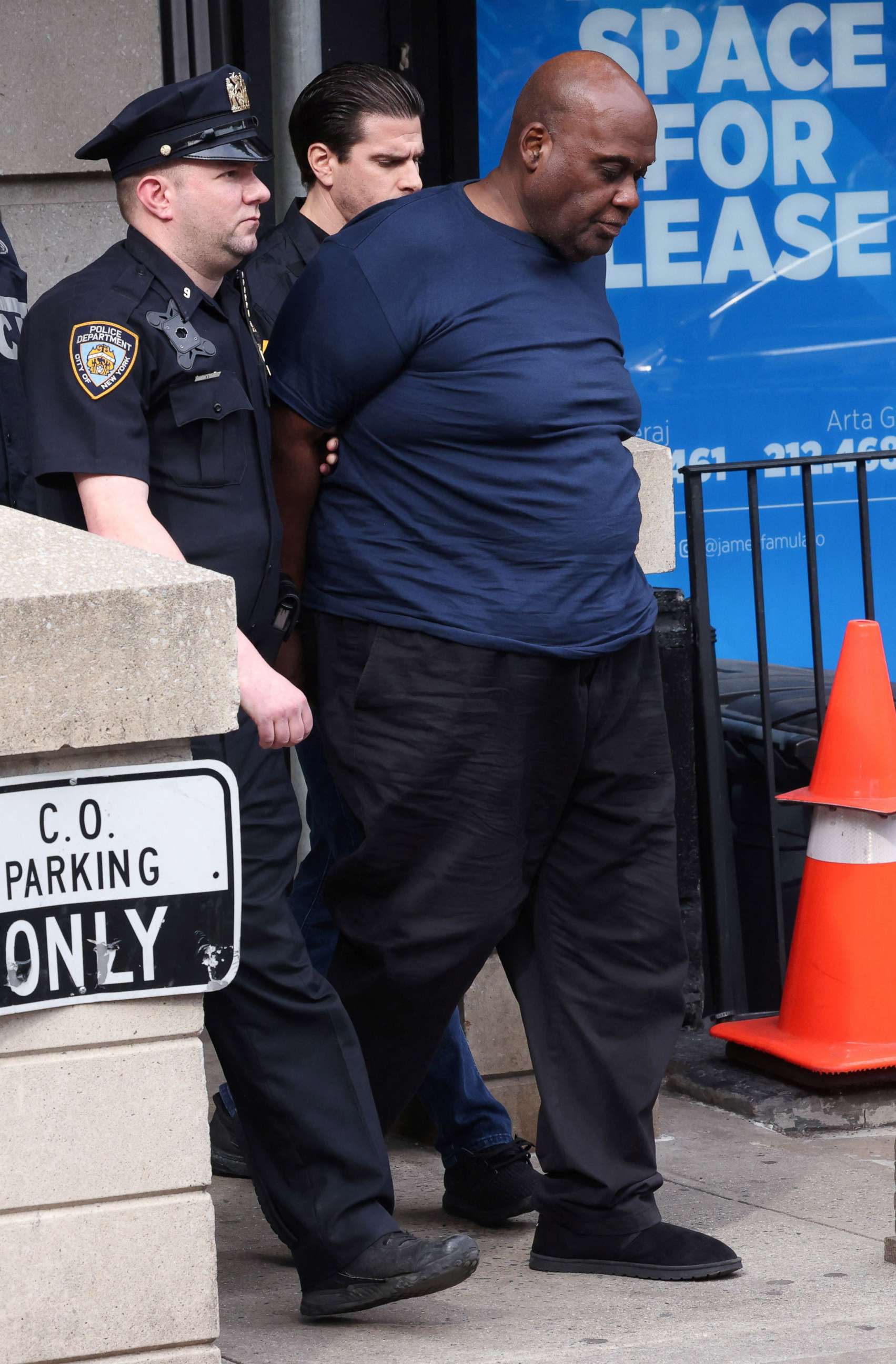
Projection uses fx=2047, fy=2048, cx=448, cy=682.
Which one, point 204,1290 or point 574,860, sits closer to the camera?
point 204,1290

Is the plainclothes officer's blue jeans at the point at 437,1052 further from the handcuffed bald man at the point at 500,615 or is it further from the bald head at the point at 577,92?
the bald head at the point at 577,92

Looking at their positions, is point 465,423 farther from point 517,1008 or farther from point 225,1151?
point 225,1151

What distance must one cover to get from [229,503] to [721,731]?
2.23 metres

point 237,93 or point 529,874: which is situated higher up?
point 237,93

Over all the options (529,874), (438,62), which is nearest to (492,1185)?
(529,874)

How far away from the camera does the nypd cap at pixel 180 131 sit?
3.15 meters

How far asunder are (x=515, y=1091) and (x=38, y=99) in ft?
8.17

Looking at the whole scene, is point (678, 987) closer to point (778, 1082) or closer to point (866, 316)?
point (778, 1082)

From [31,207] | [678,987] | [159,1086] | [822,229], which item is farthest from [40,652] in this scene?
[822,229]

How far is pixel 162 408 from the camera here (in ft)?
10.1

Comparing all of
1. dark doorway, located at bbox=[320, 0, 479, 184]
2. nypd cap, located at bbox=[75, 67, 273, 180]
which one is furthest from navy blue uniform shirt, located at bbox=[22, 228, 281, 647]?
dark doorway, located at bbox=[320, 0, 479, 184]

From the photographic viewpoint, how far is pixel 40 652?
2.61 metres

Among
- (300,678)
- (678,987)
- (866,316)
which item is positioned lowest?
(678,987)

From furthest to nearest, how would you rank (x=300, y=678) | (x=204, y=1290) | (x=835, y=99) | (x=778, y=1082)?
(x=835, y=99)
(x=778, y=1082)
(x=300, y=678)
(x=204, y=1290)
